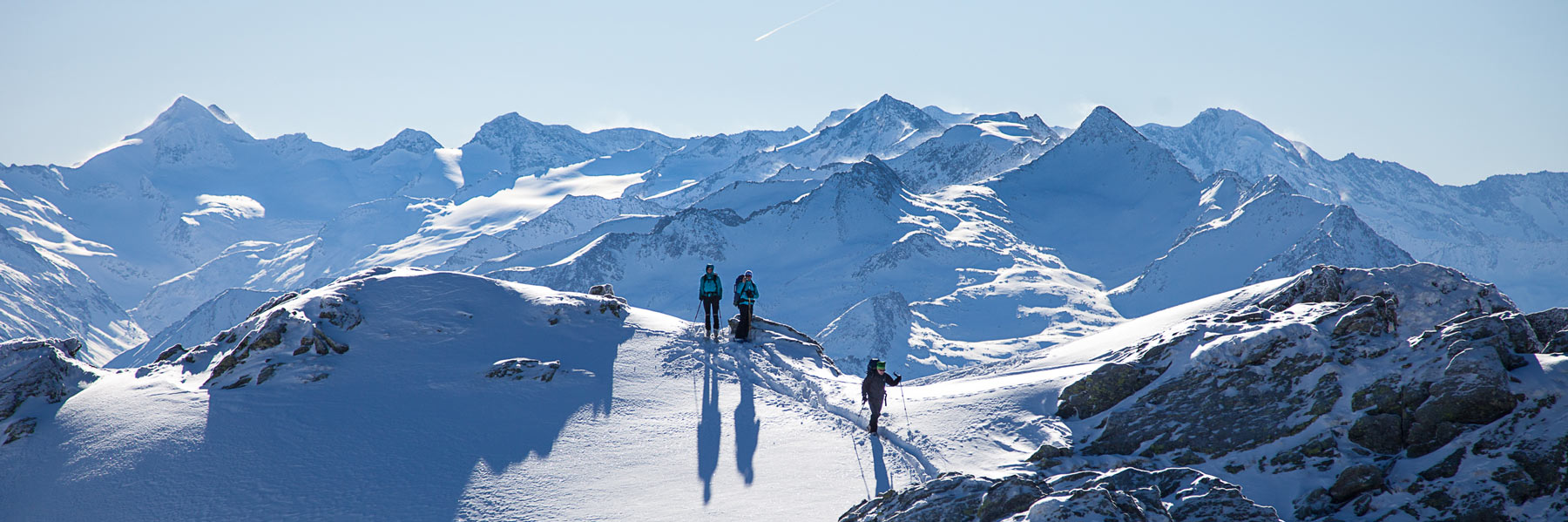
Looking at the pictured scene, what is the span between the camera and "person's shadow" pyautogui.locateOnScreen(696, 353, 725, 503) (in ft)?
57.4

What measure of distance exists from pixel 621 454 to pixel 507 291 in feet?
37.5

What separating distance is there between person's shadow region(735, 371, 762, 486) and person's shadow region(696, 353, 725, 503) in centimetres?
45

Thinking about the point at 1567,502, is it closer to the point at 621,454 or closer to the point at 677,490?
the point at 677,490

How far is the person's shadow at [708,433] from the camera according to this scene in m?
17.5

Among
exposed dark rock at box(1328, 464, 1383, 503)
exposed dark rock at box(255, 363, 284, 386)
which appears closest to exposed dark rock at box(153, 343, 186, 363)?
exposed dark rock at box(255, 363, 284, 386)

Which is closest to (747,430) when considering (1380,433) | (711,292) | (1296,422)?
(711,292)

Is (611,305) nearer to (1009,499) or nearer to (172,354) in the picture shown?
(172,354)

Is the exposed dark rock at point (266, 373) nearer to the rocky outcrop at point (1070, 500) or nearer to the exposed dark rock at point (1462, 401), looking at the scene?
the rocky outcrop at point (1070, 500)

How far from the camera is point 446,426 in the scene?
19.7 meters

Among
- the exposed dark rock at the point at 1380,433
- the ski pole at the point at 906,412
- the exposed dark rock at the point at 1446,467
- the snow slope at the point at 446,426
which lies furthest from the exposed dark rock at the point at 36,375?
the exposed dark rock at the point at 1446,467

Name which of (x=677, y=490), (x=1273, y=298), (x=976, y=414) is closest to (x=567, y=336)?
(x=677, y=490)

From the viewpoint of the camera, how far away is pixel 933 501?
13391 mm

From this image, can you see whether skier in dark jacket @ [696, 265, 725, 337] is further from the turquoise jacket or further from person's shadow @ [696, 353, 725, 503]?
person's shadow @ [696, 353, 725, 503]

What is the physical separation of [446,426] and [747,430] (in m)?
6.60
